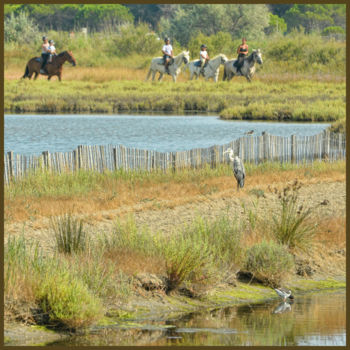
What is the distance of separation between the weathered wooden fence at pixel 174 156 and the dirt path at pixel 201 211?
10.3ft

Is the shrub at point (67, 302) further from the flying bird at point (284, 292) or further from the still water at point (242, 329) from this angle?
the flying bird at point (284, 292)

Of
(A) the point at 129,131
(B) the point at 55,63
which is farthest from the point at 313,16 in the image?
(A) the point at 129,131

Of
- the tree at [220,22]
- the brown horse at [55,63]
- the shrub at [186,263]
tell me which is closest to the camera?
the shrub at [186,263]

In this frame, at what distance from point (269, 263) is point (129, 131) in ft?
77.1

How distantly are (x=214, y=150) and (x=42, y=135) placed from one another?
41.5 ft

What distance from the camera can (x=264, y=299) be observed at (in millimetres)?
12711

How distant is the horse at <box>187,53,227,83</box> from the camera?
5481 cm

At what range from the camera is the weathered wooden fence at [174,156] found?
20672mm

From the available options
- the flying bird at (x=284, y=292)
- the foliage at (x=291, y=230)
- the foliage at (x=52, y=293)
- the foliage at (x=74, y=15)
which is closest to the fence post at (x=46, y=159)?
the foliage at (x=291, y=230)

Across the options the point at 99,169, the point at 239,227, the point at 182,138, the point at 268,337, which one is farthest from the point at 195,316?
the point at 182,138

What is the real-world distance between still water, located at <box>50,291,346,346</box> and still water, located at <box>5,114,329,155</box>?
1904 centimetres

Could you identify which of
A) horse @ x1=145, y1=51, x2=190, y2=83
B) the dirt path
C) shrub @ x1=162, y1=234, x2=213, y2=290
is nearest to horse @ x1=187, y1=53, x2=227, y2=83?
horse @ x1=145, y1=51, x2=190, y2=83

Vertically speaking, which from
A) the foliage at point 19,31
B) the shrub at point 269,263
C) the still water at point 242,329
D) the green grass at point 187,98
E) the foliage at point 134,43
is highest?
the foliage at point 19,31

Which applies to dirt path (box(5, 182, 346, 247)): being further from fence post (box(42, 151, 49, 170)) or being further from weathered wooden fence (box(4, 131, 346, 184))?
fence post (box(42, 151, 49, 170))
